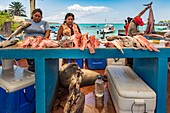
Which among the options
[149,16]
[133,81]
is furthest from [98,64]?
[133,81]

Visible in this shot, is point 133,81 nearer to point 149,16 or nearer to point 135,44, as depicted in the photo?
point 135,44

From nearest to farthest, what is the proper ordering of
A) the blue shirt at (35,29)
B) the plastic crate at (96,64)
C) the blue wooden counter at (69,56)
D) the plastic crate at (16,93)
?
the blue wooden counter at (69,56) < the plastic crate at (16,93) < the blue shirt at (35,29) < the plastic crate at (96,64)

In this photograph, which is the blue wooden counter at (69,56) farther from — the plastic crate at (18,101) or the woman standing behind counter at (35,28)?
the woman standing behind counter at (35,28)

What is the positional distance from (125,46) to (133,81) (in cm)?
49

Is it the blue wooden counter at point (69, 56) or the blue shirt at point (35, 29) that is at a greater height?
the blue shirt at point (35, 29)

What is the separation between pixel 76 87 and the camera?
1.76 meters

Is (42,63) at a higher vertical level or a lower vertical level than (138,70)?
higher

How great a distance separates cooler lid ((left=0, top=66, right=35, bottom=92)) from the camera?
1.75 meters

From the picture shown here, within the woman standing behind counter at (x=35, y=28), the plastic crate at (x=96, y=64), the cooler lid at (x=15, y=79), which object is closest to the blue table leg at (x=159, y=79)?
the cooler lid at (x=15, y=79)

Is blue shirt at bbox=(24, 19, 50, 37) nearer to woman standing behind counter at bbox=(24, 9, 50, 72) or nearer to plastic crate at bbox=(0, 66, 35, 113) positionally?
woman standing behind counter at bbox=(24, 9, 50, 72)

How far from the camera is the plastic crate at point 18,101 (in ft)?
5.68

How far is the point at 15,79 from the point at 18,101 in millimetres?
251

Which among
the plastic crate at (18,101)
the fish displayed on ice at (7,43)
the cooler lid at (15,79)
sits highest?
the fish displayed on ice at (7,43)

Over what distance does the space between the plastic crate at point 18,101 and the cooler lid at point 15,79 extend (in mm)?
44
